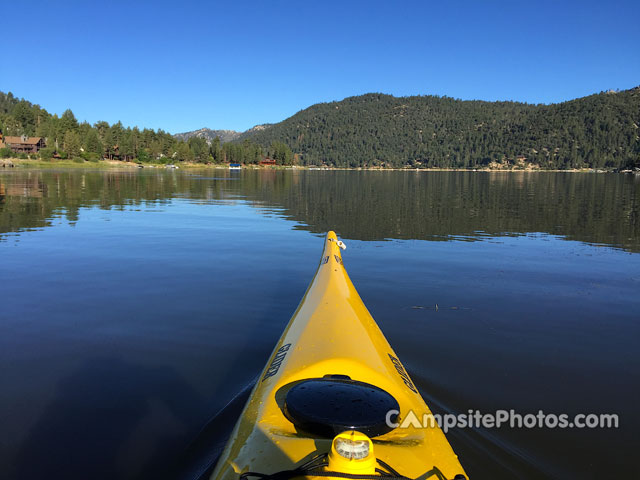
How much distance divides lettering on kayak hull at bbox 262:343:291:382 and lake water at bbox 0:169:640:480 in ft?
4.43

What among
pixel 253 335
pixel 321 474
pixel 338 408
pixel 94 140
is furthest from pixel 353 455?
pixel 94 140

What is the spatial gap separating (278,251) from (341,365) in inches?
440

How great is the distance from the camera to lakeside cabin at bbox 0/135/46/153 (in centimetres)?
12975

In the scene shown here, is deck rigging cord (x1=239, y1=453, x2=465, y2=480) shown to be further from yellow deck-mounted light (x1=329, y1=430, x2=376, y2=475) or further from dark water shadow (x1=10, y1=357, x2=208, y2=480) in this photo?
dark water shadow (x1=10, y1=357, x2=208, y2=480)

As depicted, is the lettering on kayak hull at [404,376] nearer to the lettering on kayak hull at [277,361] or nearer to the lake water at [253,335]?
the lettering on kayak hull at [277,361]

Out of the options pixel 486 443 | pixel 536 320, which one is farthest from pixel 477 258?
pixel 486 443

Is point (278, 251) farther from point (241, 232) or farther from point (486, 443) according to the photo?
point (486, 443)

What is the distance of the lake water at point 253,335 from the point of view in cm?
460

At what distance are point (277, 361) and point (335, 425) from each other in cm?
158

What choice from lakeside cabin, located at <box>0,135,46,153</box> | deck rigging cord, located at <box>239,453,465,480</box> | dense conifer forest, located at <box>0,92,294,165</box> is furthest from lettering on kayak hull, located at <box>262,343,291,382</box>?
lakeside cabin, located at <box>0,135,46,153</box>


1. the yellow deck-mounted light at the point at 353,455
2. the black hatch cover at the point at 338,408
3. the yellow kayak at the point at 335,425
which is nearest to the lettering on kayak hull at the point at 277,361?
the yellow kayak at the point at 335,425

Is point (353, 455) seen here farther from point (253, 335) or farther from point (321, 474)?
point (253, 335)

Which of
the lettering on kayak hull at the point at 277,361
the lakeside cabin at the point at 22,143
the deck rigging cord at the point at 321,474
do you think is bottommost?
the lettering on kayak hull at the point at 277,361

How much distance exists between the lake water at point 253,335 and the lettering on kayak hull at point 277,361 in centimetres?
135
